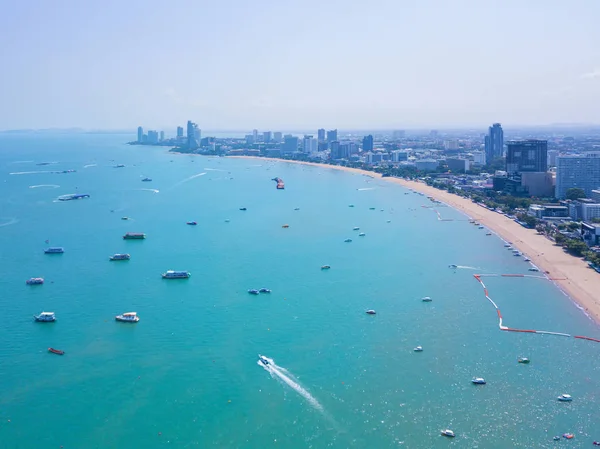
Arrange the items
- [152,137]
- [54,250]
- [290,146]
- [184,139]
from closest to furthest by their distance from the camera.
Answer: [54,250] < [290,146] < [184,139] < [152,137]

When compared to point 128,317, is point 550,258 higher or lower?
higher

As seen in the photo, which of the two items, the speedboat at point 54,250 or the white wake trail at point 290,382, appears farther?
the speedboat at point 54,250

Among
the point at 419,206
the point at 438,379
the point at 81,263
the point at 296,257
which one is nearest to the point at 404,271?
the point at 296,257

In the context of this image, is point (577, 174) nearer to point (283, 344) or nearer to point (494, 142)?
point (283, 344)

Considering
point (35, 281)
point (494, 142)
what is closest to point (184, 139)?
point (494, 142)

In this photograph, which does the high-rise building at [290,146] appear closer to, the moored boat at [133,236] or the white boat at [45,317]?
the moored boat at [133,236]

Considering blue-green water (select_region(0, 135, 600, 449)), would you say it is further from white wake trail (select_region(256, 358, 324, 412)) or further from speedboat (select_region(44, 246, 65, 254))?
speedboat (select_region(44, 246, 65, 254))

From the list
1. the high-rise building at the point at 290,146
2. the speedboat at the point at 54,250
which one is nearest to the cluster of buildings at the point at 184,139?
the high-rise building at the point at 290,146

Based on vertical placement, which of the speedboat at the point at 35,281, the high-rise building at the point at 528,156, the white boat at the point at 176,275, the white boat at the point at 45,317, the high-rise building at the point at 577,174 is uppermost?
the high-rise building at the point at 528,156
